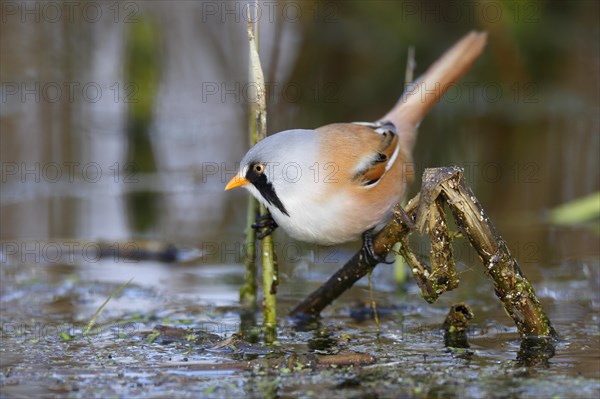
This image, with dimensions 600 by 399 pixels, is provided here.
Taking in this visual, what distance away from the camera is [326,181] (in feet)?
16.3

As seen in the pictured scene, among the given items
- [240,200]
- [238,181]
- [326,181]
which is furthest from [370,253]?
[240,200]

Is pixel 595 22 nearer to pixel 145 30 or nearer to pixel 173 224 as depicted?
pixel 145 30

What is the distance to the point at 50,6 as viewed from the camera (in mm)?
12281

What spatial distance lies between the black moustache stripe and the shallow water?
718 millimetres

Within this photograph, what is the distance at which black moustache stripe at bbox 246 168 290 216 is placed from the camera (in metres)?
4.88

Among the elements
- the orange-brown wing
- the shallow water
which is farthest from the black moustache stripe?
the shallow water

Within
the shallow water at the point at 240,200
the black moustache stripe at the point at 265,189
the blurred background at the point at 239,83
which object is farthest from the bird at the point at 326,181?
the blurred background at the point at 239,83

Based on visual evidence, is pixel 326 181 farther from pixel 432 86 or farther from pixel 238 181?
pixel 432 86

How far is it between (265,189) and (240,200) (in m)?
4.36

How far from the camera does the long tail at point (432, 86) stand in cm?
629

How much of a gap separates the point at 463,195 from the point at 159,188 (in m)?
5.70

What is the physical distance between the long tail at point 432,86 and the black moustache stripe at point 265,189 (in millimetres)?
1634

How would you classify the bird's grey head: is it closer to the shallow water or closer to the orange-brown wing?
the orange-brown wing

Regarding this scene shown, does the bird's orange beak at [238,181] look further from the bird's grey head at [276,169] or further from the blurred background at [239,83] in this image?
the blurred background at [239,83]
